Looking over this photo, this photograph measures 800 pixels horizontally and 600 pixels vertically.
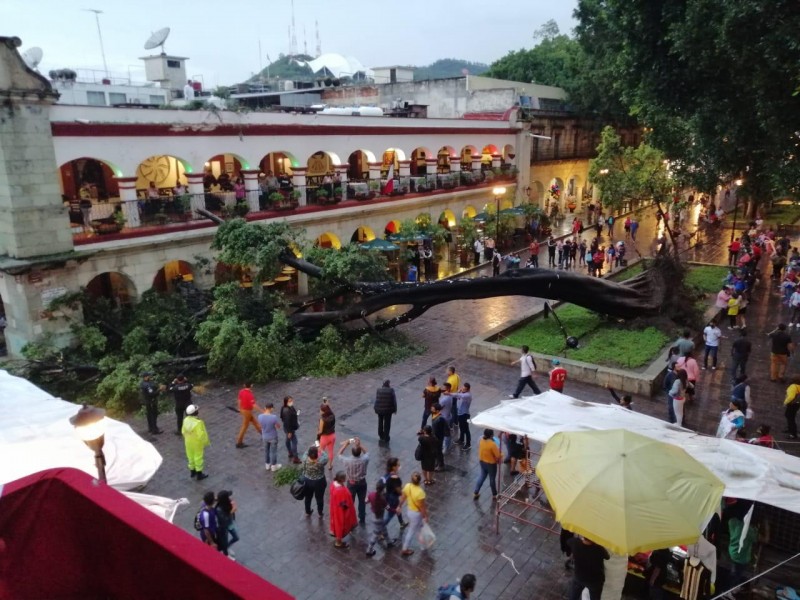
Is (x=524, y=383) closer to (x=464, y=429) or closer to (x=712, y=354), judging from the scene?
(x=464, y=429)

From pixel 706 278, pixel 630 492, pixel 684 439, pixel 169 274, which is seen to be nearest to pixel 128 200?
pixel 169 274

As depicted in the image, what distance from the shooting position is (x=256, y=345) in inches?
571

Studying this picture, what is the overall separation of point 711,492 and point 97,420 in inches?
242

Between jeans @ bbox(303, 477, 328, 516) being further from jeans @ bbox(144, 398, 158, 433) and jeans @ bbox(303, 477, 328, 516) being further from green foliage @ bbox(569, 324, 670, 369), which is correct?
green foliage @ bbox(569, 324, 670, 369)

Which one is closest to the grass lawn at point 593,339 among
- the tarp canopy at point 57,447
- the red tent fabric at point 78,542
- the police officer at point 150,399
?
the police officer at point 150,399

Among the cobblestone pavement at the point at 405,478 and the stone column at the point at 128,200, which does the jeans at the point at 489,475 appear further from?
the stone column at the point at 128,200

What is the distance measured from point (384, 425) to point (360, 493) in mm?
2543

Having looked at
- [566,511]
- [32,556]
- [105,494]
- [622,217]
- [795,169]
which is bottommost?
[622,217]

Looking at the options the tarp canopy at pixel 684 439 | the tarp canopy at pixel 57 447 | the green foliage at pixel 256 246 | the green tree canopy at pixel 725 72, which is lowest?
the tarp canopy at pixel 684 439

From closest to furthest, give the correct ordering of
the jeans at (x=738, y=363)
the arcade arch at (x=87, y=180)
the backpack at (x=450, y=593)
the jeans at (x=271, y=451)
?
the backpack at (x=450, y=593), the jeans at (x=271, y=451), the jeans at (x=738, y=363), the arcade arch at (x=87, y=180)

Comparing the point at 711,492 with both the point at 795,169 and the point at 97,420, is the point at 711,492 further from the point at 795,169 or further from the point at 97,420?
the point at 795,169

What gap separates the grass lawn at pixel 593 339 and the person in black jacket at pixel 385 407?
19.2 feet

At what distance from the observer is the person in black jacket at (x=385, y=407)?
442 inches

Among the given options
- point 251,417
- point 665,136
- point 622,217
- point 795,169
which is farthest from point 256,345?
point 622,217
